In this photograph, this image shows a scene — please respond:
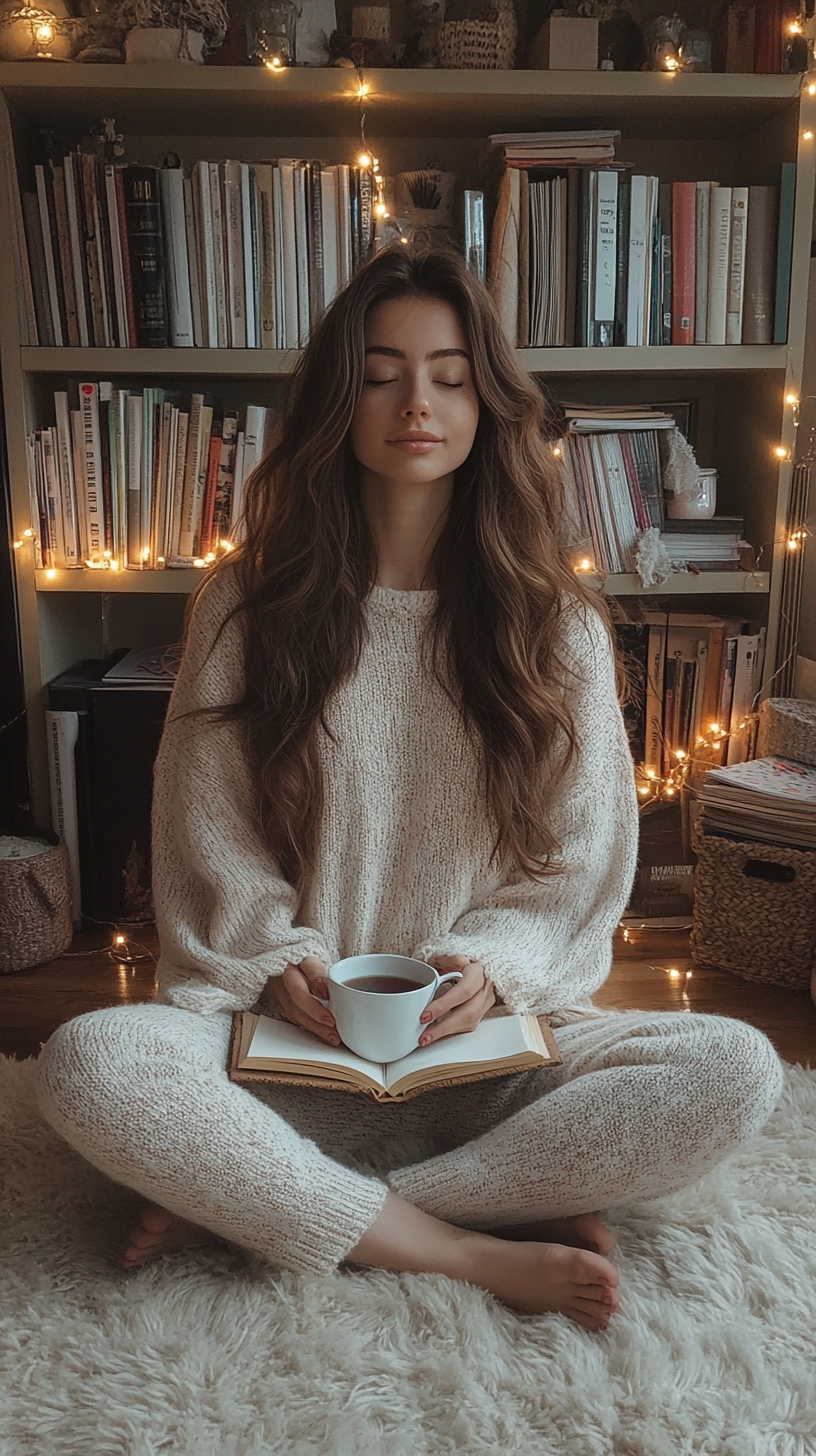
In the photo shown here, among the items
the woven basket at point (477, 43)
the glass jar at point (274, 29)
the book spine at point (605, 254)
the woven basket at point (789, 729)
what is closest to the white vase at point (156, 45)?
the glass jar at point (274, 29)

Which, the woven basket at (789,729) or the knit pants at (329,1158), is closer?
the knit pants at (329,1158)

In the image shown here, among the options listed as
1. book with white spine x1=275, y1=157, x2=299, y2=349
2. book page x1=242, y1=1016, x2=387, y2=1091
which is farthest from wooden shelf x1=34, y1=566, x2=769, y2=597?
book page x1=242, y1=1016, x2=387, y2=1091

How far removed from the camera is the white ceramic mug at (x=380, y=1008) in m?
1.12

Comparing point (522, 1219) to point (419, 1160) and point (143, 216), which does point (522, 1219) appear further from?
point (143, 216)

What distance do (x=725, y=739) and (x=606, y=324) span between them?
791mm

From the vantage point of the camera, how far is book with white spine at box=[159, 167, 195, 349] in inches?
79.0

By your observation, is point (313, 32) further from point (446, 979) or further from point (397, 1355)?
point (397, 1355)

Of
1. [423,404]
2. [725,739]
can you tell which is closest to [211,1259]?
[423,404]

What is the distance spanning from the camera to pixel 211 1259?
1.20 meters

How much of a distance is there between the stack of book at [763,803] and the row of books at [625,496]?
1.31 ft

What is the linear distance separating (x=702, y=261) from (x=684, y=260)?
35 millimetres

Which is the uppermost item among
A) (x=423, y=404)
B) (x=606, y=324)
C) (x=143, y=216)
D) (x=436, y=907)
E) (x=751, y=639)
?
(x=143, y=216)

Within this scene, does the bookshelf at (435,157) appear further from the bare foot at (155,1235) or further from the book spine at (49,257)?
the bare foot at (155,1235)

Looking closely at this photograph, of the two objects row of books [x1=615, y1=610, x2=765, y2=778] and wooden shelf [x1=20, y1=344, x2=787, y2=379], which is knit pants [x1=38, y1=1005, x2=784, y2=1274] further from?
wooden shelf [x1=20, y1=344, x2=787, y2=379]
